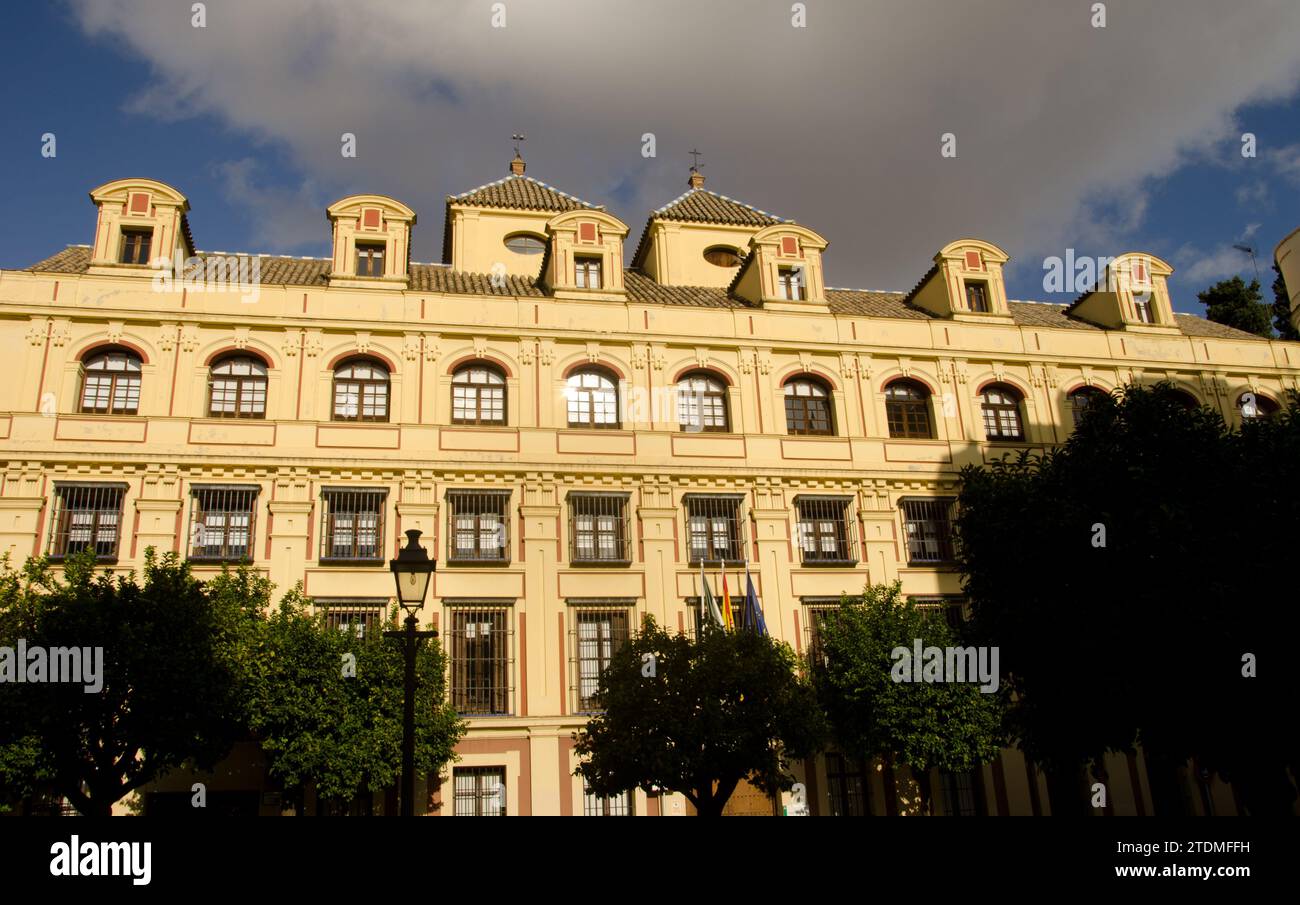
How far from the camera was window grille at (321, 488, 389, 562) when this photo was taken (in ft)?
84.5

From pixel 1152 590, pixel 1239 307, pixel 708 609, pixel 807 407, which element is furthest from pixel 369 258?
pixel 1239 307

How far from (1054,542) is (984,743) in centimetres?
674

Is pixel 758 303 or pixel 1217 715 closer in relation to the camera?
pixel 1217 715

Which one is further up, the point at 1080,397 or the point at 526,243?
the point at 526,243

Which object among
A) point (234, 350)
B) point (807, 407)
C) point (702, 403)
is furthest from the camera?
point (807, 407)

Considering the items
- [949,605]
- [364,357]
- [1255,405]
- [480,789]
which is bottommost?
[480,789]

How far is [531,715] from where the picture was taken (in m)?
25.0

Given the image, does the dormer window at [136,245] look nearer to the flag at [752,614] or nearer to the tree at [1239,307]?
the flag at [752,614]

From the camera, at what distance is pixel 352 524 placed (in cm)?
2616

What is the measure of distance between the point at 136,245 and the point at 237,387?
5493 mm

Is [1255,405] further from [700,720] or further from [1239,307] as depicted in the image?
[700,720]

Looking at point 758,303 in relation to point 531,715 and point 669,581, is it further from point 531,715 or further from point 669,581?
point 531,715
